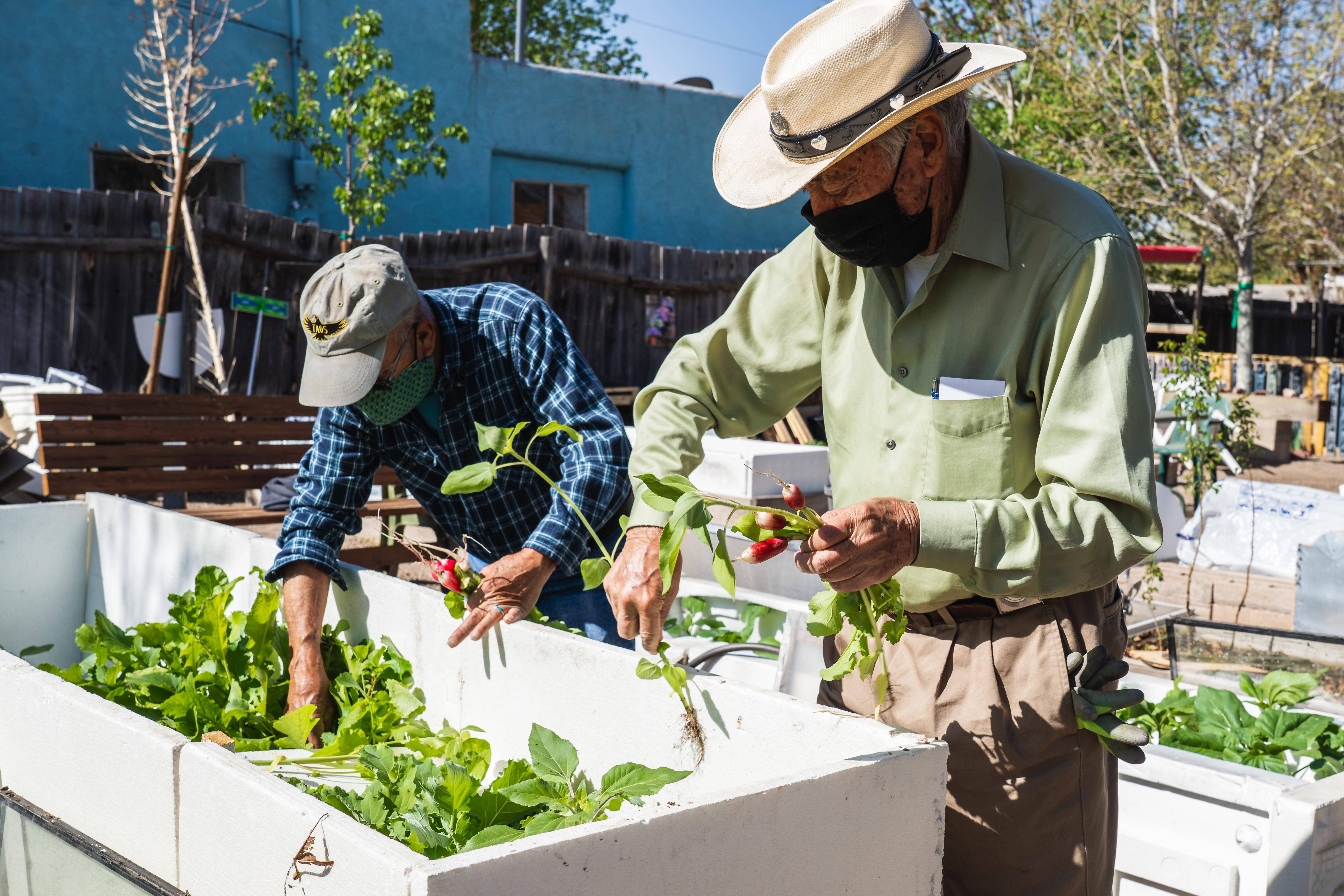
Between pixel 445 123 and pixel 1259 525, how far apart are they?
8.55 metres

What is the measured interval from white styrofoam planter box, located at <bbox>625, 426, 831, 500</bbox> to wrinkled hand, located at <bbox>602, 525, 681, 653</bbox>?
3.17 meters

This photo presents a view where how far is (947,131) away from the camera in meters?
1.57

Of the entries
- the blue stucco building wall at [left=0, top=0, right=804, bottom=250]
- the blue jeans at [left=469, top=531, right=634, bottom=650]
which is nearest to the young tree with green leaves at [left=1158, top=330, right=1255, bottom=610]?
the blue jeans at [left=469, top=531, right=634, bottom=650]

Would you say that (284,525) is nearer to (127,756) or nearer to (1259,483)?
(127,756)

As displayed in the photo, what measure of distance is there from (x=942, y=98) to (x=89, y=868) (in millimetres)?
1551

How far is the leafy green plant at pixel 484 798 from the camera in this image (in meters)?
1.43

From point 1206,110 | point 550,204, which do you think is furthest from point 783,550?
point 1206,110

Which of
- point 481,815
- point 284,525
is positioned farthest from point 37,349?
point 481,815

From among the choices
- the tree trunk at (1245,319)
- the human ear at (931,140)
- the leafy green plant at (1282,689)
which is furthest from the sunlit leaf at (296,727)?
the tree trunk at (1245,319)

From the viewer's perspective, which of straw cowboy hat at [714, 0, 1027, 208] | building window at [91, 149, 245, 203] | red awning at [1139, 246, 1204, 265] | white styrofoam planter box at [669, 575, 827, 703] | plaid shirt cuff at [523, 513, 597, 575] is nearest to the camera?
straw cowboy hat at [714, 0, 1027, 208]

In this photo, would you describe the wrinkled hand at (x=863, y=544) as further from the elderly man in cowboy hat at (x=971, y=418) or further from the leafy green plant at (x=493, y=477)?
the leafy green plant at (x=493, y=477)

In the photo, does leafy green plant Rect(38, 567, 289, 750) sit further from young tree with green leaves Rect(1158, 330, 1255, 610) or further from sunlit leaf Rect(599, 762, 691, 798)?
young tree with green leaves Rect(1158, 330, 1255, 610)

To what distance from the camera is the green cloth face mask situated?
2492 millimetres

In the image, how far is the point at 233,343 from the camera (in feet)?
28.7
